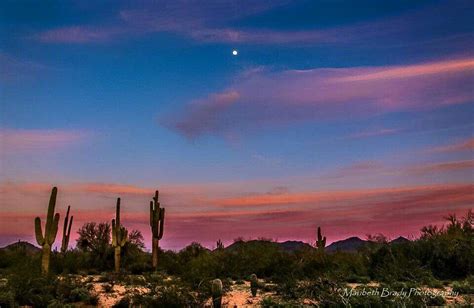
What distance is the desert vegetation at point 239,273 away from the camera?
49.2 feet

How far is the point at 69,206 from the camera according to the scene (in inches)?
1234

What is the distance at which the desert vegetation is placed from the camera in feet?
49.2

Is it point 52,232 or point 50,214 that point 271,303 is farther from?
point 50,214

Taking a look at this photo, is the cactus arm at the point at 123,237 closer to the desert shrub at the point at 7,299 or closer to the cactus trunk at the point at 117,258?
the cactus trunk at the point at 117,258

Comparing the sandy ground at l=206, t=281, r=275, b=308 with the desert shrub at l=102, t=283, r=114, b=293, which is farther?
the desert shrub at l=102, t=283, r=114, b=293

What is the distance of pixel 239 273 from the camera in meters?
23.7

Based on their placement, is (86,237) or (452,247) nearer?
(452,247)

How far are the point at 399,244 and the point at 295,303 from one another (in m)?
12.0

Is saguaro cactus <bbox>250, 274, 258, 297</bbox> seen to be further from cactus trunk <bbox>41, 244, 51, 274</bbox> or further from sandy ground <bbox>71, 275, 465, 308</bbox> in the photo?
cactus trunk <bbox>41, 244, 51, 274</bbox>

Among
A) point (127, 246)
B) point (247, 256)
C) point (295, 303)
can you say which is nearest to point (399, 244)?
point (247, 256)

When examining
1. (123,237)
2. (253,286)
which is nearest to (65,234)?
(123,237)

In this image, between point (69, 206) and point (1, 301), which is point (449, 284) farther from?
point (69, 206)

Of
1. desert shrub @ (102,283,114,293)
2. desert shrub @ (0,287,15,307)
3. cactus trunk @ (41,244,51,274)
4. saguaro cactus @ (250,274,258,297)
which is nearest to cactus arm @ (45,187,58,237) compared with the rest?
cactus trunk @ (41,244,51,274)

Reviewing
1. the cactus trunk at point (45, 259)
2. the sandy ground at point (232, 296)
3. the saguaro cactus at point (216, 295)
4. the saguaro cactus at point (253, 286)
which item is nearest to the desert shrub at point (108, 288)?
the sandy ground at point (232, 296)
